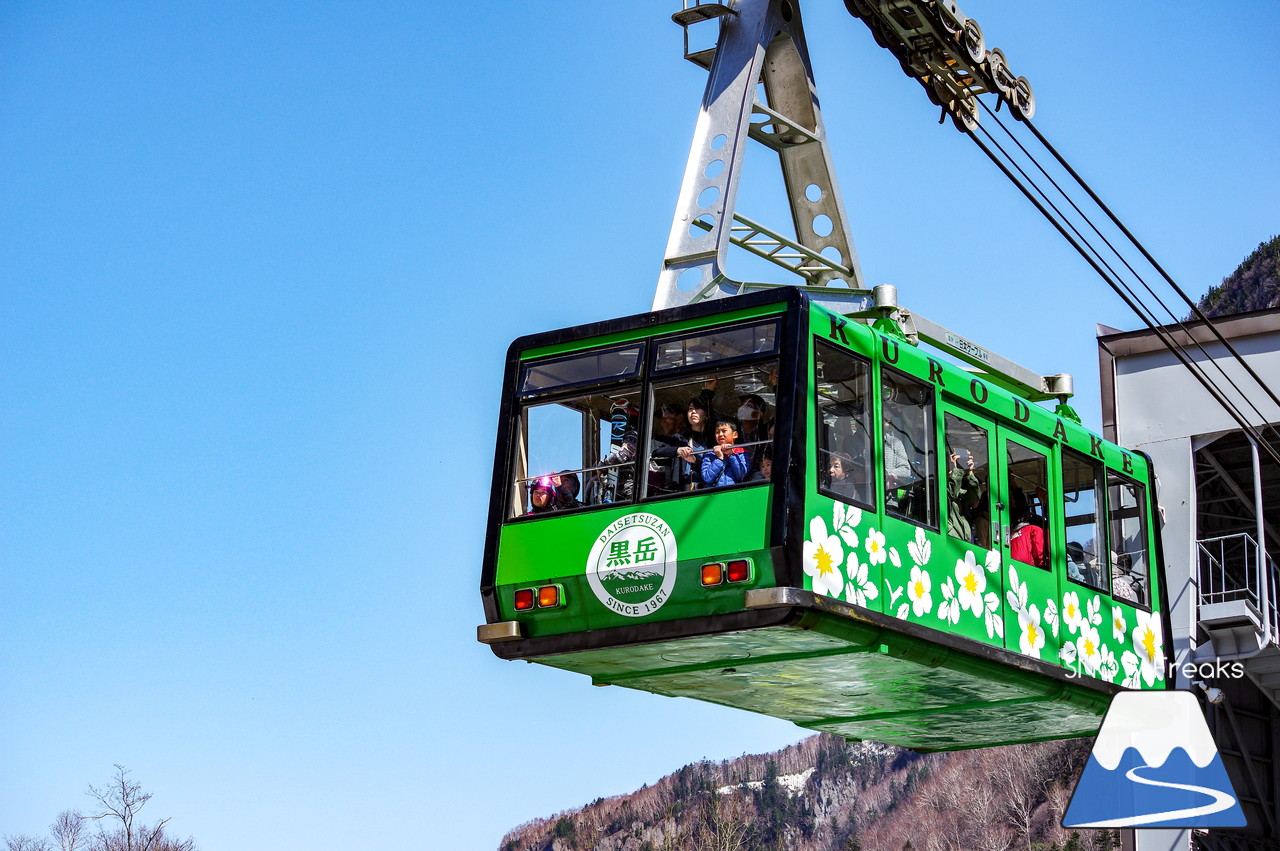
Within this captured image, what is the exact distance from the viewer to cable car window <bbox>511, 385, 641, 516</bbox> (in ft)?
35.2

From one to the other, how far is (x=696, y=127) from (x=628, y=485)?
4.02m

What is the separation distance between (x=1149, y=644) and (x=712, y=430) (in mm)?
5309

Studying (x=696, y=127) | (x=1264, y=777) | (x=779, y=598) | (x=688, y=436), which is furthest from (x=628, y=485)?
(x=1264, y=777)

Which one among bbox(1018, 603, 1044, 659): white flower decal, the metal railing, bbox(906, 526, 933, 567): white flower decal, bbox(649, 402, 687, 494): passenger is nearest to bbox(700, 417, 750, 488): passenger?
bbox(649, 402, 687, 494): passenger

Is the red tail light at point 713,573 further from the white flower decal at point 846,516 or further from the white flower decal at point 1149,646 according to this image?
the white flower decal at point 1149,646

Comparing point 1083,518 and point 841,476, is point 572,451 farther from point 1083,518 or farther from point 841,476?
point 1083,518

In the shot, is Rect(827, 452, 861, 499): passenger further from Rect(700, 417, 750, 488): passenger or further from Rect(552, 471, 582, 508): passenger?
Rect(552, 471, 582, 508): passenger

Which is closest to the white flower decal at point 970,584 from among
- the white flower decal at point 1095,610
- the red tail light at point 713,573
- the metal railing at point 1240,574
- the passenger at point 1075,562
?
the passenger at point 1075,562

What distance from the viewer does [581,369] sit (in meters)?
11.0

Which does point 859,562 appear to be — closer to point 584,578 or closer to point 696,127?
point 584,578

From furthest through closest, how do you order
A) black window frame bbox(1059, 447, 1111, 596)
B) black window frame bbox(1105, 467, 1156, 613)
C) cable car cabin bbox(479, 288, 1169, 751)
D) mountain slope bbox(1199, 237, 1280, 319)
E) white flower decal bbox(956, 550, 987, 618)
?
1. mountain slope bbox(1199, 237, 1280, 319)
2. black window frame bbox(1105, 467, 1156, 613)
3. black window frame bbox(1059, 447, 1111, 596)
4. white flower decal bbox(956, 550, 987, 618)
5. cable car cabin bbox(479, 288, 1169, 751)

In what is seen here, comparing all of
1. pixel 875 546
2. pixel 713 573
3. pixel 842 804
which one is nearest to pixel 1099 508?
pixel 875 546

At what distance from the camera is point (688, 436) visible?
10.5 meters

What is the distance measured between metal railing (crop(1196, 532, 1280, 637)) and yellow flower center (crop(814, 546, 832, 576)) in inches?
492
